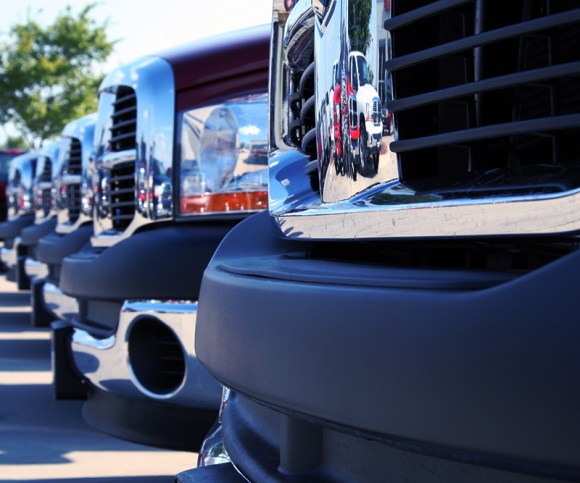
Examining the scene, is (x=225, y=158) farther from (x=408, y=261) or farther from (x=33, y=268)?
(x=33, y=268)

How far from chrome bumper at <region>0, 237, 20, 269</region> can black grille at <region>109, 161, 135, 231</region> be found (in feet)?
16.3

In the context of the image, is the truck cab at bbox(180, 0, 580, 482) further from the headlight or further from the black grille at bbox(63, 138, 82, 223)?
the black grille at bbox(63, 138, 82, 223)

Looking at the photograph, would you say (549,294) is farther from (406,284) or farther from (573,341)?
(406,284)

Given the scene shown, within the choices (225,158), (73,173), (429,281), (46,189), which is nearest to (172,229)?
(225,158)

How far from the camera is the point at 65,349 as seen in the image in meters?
4.12

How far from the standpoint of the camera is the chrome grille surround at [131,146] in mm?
3631

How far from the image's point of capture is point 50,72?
33.4m

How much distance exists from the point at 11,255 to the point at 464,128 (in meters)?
8.48

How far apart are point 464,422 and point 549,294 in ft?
0.60

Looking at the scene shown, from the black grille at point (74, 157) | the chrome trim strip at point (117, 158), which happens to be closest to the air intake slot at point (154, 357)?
the chrome trim strip at point (117, 158)

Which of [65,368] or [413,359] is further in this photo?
[65,368]

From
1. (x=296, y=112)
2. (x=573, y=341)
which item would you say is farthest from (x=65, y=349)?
(x=573, y=341)

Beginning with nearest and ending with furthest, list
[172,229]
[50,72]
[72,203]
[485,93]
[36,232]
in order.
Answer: [485,93], [172,229], [72,203], [36,232], [50,72]

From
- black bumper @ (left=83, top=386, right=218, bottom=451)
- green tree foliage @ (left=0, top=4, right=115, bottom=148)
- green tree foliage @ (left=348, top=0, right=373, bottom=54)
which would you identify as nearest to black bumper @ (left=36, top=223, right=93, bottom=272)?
black bumper @ (left=83, top=386, right=218, bottom=451)
